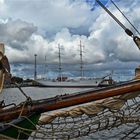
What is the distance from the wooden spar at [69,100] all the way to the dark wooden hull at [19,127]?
0.56 ft

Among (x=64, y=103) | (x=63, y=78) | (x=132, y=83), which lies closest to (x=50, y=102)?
(x=64, y=103)

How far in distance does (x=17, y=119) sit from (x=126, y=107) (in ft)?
8.87

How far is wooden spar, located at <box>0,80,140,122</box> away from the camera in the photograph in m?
9.12

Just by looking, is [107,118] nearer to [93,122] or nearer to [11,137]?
[93,122]

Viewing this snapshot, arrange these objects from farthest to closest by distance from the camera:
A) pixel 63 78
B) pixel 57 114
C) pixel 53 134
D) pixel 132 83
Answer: pixel 63 78 → pixel 57 114 → pixel 53 134 → pixel 132 83

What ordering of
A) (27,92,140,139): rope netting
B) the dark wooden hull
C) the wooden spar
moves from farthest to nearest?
(27,92,140,139): rope netting < the dark wooden hull < the wooden spar

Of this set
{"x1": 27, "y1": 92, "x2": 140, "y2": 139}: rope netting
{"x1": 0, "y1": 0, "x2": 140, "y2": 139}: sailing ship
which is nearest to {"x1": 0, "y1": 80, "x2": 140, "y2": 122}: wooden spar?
{"x1": 0, "y1": 0, "x2": 140, "y2": 139}: sailing ship

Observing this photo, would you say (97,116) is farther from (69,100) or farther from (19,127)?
(19,127)

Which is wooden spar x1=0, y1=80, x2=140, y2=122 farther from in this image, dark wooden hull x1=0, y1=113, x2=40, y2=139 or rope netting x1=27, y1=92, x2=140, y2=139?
rope netting x1=27, y1=92, x2=140, y2=139

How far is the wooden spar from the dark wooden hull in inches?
6.8

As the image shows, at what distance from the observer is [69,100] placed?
929 centimetres

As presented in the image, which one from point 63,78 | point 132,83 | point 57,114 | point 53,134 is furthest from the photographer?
point 63,78

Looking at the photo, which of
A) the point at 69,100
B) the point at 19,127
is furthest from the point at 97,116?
the point at 19,127

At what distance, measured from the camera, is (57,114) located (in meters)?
10.5
